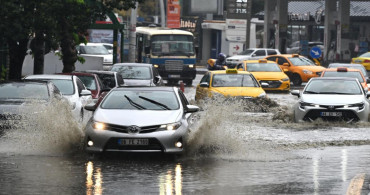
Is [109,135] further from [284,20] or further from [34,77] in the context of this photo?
[284,20]

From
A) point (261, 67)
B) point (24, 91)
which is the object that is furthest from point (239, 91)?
point (261, 67)

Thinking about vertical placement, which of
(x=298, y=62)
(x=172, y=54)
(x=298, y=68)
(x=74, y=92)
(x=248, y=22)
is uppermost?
(x=248, y=22)

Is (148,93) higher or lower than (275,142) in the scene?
higher

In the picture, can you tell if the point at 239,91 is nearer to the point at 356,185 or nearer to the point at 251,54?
the point at 356,185

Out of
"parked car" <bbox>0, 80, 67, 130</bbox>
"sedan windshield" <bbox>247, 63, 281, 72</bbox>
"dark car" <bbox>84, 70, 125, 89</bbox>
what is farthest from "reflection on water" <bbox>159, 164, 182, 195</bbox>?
"sedan windshield" <bbox>247, 63, 281, 72</bbox>

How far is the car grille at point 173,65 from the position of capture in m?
48.7

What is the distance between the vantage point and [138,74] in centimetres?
3444

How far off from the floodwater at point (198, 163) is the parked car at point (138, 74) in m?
12.0

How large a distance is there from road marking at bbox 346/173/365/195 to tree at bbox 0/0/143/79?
1596 cm

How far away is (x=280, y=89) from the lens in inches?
1617

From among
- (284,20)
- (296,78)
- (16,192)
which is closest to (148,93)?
(16,192)

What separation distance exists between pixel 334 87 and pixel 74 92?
23.6 ft

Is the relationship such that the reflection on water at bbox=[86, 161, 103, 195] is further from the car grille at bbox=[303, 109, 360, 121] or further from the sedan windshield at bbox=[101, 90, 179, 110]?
the car grille at bbox=[303, 109, 360, 121]

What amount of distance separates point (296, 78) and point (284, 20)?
2617 centimetres
